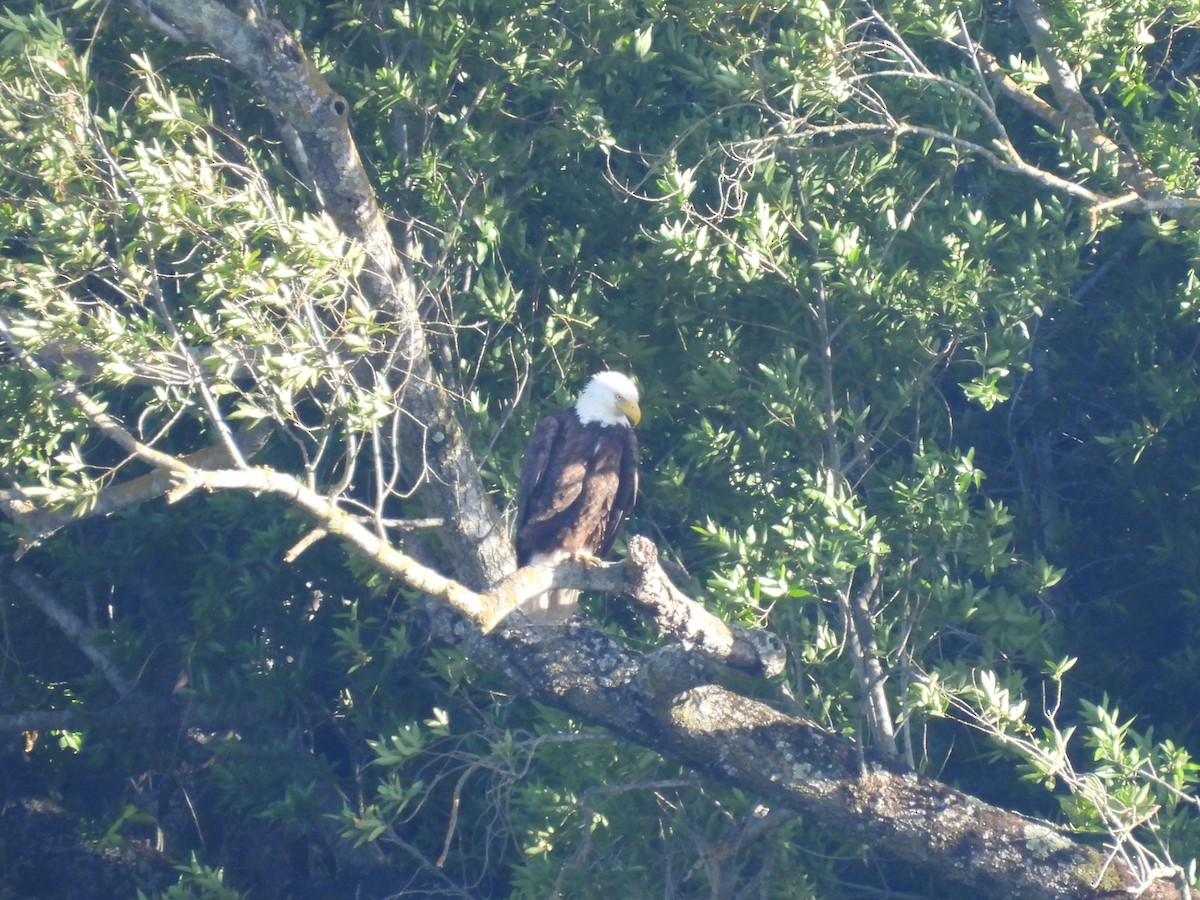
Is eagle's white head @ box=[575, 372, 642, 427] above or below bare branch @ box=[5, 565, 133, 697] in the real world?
above

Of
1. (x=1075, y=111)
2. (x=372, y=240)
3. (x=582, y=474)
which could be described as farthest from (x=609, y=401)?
(x=1075, y=111)

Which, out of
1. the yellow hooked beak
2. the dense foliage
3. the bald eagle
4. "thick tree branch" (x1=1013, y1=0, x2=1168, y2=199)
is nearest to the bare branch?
the dense foliage

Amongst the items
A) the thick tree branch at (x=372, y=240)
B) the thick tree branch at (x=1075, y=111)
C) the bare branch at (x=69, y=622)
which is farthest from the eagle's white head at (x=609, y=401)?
the bare branch at (x=69, y=622)

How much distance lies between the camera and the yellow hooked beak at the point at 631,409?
194 inches

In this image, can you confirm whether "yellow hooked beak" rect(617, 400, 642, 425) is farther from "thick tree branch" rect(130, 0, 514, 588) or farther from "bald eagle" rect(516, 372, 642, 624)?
"thick tree branch" rect(130, 0, 514, 588)

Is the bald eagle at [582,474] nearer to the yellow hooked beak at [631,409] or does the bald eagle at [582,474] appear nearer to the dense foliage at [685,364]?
the yellow hooked beak at [631,409]

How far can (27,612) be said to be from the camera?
636 centimetres

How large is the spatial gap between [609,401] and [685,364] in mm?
373

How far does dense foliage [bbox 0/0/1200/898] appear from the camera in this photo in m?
3.85

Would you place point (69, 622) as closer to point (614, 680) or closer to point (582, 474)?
point (582, 474)

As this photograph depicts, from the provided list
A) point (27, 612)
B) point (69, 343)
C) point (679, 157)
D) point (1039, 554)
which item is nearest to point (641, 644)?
point (1039, 554)

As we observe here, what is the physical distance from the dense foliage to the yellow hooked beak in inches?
2.6

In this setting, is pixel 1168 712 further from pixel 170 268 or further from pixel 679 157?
pixel 170 268

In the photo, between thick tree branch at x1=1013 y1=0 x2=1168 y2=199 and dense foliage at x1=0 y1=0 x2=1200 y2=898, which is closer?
dense foliage at x1=0 y1=0 x2=1200 y2=898
